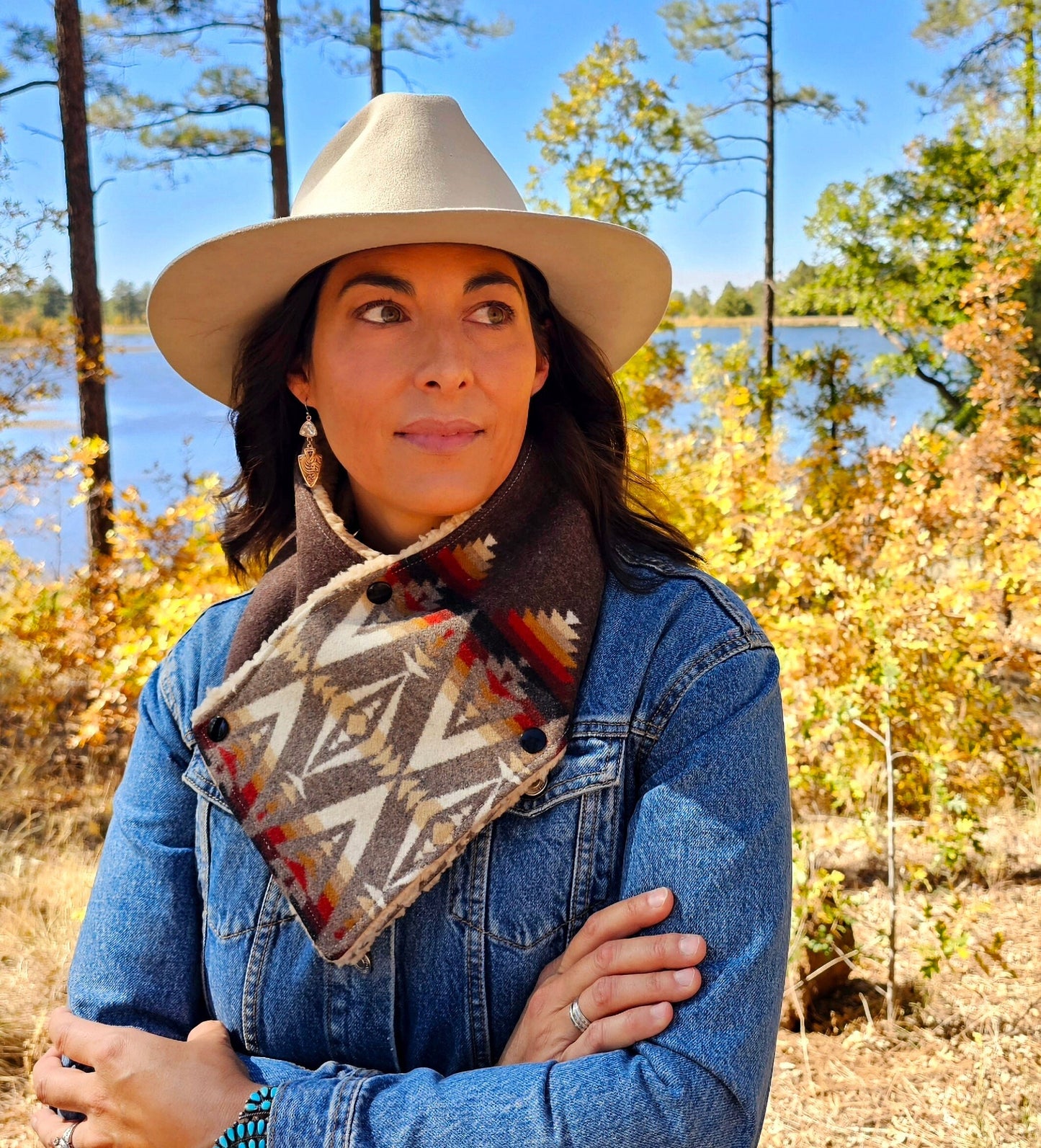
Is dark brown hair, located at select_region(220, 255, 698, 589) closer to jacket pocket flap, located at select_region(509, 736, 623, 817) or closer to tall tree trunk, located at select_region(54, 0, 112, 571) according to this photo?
jacket pocket flap, located at select_region(509, 736, 623, 817)

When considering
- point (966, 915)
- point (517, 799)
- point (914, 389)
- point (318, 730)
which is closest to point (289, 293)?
point (318, 730)

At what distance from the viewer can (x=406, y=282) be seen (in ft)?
4.70

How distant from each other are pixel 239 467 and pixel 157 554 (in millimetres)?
2739

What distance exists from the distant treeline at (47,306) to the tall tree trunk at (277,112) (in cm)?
140

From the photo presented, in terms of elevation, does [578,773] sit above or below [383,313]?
below

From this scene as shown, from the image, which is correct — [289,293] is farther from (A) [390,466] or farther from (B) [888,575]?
(B) [888,575]

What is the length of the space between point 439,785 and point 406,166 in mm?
884

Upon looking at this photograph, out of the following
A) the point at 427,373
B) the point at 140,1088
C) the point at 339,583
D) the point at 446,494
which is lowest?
the point at 140,1088

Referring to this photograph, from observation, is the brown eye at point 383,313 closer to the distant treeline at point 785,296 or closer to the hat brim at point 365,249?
the hat brim at point 365,249

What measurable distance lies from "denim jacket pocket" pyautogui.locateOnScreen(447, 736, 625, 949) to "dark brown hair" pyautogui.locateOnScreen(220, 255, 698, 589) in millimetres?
273

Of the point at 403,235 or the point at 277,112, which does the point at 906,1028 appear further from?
the point at 277,112

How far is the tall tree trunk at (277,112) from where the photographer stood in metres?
7.96

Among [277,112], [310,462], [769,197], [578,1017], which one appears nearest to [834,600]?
[310,462]

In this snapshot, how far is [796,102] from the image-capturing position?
13406 millimetres
